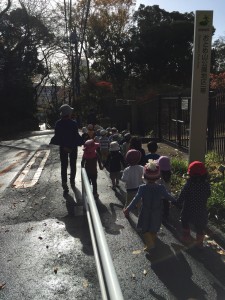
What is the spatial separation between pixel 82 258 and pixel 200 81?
4237 mm

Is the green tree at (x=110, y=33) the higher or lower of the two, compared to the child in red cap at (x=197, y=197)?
higher

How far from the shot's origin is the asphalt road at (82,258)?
365 centimetres

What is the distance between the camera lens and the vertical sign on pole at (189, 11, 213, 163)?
6668mm

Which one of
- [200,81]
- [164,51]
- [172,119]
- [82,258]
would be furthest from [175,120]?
[164,51]

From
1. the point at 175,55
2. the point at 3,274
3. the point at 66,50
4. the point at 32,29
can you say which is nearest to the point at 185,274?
the point at 3,274

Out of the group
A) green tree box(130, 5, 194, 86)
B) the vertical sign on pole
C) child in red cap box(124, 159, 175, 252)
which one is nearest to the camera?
child in red cap box(124, 159, 175, 252)

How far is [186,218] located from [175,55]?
26.4 metres

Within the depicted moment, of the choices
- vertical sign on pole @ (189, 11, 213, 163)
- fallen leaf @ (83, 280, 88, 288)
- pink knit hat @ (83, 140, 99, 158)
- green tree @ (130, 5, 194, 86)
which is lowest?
fallen leaf @ (83, 280, 88, 288)

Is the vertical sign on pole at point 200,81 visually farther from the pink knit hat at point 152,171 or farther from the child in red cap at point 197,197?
the pink knit hat at point 152,171

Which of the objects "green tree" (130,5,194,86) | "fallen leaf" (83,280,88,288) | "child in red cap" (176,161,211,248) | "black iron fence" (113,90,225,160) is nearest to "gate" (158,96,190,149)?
"black iron fence" (113,90,225,160)

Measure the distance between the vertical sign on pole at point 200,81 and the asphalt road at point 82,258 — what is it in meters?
1.80

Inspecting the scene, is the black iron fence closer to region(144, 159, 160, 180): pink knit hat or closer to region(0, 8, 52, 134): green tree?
region(144, 159, 160, 180): pink knit hat

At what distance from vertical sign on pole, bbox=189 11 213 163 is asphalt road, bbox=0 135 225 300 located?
1.80 m

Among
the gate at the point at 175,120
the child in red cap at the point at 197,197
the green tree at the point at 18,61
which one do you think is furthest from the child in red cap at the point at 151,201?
the green tree at the point at 18,61
